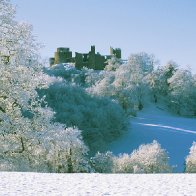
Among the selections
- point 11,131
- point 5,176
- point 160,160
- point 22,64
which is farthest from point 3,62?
point 160,160

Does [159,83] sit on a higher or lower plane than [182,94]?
higher

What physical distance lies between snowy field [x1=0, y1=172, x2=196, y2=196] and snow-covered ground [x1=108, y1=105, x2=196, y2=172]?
128 ft

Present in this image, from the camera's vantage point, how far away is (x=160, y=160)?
141 ft

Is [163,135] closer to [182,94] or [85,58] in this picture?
[182,94]

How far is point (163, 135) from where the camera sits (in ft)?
231

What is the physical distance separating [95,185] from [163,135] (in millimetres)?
57310

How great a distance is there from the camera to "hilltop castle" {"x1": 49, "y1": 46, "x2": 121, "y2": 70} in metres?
125

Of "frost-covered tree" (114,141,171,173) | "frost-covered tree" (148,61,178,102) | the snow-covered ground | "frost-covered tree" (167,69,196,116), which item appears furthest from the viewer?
"frost-covered tree" (148,61,178,102)

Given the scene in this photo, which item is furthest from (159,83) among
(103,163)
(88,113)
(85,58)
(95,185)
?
(95,185)

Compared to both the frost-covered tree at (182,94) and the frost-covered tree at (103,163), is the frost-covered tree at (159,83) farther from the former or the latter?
the frost-covered tree at (103,163)

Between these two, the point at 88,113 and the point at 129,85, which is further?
the point at 129,85

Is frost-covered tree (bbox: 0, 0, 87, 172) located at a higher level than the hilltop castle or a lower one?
lower

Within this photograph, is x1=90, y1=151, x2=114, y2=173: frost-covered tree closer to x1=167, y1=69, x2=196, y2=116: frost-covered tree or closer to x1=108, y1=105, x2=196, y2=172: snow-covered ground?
x1=108, y1=105, x2=196, y2=172: snow-covered ground

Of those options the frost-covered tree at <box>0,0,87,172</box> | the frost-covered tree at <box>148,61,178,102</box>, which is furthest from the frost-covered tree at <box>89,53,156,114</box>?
the frost-covered tree at <box>0,0,87,172</box>
